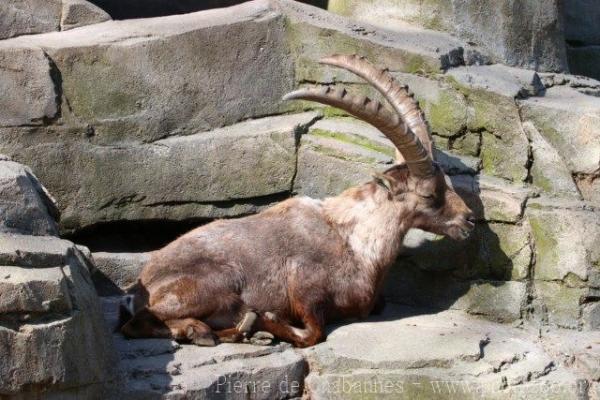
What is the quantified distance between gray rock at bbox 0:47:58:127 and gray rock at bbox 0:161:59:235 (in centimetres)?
158

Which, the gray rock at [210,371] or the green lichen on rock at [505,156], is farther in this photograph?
the green lichen on rock at [505,156]

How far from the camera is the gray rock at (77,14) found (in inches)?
346

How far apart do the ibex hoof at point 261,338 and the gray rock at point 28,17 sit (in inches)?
122

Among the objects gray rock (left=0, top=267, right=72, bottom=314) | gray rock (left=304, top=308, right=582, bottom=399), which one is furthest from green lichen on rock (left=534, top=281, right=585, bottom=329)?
gray rock (left=0, top=267, right=72, bottom=314)

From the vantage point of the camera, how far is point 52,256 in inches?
233

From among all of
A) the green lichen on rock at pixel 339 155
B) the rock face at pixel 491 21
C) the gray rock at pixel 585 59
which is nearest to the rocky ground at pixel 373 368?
the green lichen on rock at pixel 339 155

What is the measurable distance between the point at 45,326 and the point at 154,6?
5.31 metres

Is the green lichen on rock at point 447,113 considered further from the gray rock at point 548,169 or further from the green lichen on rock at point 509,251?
the green lichen on rock at point 509,251

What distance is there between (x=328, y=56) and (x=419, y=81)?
81cm

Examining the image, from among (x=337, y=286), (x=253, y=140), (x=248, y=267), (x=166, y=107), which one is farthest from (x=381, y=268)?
(x=166, y=107)

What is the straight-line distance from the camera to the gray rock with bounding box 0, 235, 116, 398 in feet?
18.3

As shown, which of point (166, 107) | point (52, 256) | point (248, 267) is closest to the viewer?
point (52, 256)

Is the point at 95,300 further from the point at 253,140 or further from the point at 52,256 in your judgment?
the point at 253,140

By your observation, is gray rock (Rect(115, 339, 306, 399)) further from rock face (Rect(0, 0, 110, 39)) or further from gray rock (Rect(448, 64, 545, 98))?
rock face (Rect(0, 0, 110, 39))
